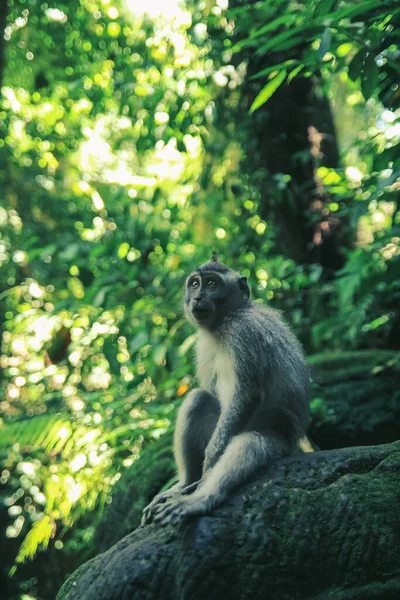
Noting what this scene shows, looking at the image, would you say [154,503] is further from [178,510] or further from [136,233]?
[136,233]

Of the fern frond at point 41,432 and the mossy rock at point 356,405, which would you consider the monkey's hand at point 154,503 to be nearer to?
the mossy rock at point 356,405

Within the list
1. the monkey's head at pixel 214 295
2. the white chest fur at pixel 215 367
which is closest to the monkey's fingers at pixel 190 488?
the white chest fur at pixel 215 367

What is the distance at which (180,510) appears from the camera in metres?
3.66

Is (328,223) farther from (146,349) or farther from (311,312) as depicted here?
(146,349)

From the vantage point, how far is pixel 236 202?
30.7 feet

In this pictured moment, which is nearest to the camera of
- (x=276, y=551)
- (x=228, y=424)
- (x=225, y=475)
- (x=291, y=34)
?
(x=276, y=551)

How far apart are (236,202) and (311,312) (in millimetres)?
2206

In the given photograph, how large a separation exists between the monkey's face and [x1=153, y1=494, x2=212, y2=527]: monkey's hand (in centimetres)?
138

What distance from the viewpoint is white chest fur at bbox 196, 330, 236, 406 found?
4324 millimetres

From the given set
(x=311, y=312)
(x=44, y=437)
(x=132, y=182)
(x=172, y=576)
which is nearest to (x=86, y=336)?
(x=44, y=437)

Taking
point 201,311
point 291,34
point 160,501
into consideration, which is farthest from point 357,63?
point 160,501

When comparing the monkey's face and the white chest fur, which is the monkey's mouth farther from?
the white chest fur

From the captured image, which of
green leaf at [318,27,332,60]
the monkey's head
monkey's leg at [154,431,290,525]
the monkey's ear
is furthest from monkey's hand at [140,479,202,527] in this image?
green leaf at [318,27,332,60]

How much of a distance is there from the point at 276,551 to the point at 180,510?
1.99ft
